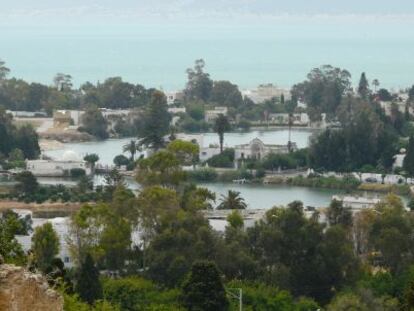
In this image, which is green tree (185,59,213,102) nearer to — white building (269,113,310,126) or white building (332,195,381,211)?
white building (269,113,310,126)

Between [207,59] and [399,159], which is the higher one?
[207,59]

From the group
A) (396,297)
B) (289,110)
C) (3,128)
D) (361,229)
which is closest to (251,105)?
(289,110)

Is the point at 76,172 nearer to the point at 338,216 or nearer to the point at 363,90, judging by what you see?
the point at 338,216

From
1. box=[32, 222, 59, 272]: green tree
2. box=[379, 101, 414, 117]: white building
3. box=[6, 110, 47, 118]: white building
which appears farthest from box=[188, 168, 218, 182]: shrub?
box=[6, 110, 47, 118]: white building

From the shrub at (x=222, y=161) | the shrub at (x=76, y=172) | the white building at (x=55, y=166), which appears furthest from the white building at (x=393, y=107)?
the shrub at (x=76, y=172)

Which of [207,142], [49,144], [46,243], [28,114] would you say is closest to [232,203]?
[46,243]

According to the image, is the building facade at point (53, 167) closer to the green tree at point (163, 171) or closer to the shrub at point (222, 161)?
the shrub at point (222, 161)

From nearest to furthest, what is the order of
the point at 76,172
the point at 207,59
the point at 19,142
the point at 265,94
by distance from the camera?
the point at 76,172
the point at 19,142
the point at 265,94
the point at 207,59
